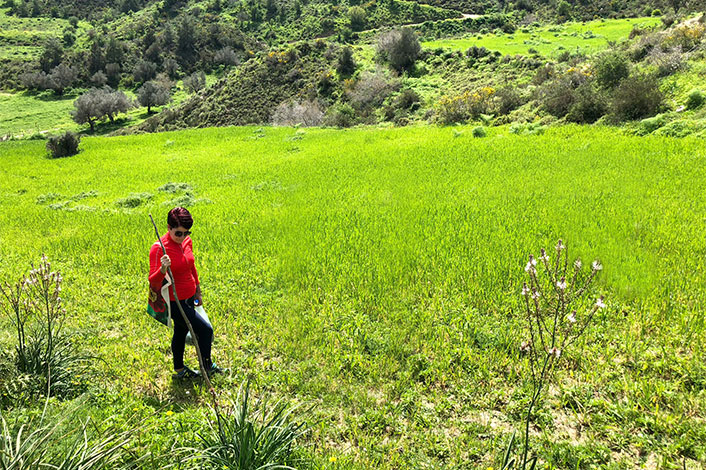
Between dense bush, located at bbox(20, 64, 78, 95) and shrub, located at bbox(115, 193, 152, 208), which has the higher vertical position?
dense bush, located at bbox(20, 64, 78, 95)

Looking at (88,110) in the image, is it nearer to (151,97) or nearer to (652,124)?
(151,97)

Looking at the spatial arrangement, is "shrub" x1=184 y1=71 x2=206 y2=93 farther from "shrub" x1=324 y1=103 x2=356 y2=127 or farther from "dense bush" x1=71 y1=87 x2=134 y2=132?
"shrub" x1=324 y1=103 x2=356 y2=127

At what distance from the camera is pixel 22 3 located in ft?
370

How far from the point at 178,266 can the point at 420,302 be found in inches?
137

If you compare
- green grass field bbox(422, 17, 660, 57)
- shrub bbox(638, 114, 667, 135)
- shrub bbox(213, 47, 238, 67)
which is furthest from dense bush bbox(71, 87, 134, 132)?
shrub bbox(638, 114, 667, 135)

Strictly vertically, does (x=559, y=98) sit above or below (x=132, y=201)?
above

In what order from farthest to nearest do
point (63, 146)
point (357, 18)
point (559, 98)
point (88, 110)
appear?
point (357, 18)
point (88, 110)
point (63, 146)
point (559, 98)

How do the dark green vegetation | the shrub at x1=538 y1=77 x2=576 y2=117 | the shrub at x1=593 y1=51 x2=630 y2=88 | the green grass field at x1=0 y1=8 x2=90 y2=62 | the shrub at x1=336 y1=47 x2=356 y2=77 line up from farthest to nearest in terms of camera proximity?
the green grass field at x1=0 y1=8 x2=90 y2=62 → the shrub at x1=336 y1=47 x2=356 y2=77 → the shrub at x1=538 y1=77 x2=576 y2=117 → the dark green vegetation → the shrub at x1=593 y1=51 x2=630 y2=88

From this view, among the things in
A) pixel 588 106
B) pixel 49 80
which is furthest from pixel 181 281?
pixel 49 80

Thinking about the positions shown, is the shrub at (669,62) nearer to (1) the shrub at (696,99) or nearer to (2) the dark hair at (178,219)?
(1) the shrub at (696,99)

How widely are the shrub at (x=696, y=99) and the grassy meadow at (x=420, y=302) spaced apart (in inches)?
124

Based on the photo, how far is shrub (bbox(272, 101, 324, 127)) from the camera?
34969 mm

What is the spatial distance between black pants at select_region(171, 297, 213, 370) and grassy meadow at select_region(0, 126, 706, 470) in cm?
38

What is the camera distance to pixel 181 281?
4199mm
